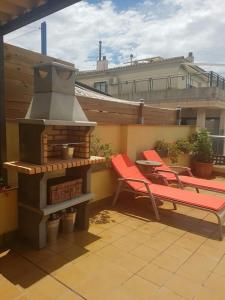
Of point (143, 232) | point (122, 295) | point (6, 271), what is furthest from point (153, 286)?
point (6, 271)

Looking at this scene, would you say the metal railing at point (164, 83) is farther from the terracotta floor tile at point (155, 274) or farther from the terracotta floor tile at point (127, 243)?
the terracotta floor tile at point (155, 274)

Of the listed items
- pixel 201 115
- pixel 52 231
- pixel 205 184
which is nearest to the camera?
pixel 52 231

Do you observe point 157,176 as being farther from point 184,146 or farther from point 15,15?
point 15,15

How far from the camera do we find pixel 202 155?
26.6ft

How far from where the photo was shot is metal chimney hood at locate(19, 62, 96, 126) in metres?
3.08

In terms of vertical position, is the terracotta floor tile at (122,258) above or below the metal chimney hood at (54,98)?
below

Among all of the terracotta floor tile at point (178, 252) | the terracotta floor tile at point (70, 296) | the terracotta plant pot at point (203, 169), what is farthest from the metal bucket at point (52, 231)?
the terracotta plant pot at point (203, 169)

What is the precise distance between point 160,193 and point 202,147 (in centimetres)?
425

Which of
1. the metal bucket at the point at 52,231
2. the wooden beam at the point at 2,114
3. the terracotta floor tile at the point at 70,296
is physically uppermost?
the wooden beam at the point at 2,114

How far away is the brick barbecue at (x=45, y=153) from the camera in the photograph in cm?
304

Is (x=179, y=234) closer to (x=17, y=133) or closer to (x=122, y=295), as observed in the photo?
(x=122, y=295)

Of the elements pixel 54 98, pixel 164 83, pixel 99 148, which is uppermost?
pixel 164 83

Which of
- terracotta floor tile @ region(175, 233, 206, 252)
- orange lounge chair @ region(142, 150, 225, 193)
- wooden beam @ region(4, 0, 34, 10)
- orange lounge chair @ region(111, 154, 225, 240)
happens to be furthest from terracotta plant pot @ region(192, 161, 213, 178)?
wooden beam @ region(4, 0, 34, 10)

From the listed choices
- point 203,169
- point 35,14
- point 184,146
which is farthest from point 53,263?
point 203,169
